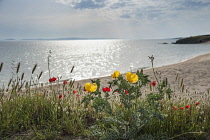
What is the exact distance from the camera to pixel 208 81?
462 inches

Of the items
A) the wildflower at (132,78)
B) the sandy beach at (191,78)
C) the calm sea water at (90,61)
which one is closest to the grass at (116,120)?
the wildflower at (132,78)

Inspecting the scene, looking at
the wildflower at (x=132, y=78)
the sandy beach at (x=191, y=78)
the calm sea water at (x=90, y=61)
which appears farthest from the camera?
the calm sea water at (x=90, y=61)

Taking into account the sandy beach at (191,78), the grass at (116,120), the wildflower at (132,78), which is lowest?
the sandy beach at (191,78)

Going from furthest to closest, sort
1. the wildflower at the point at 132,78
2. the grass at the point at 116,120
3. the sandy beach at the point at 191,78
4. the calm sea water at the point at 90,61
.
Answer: the calm sea water at the point at 90,61
the sandy beach at the point at 191,78
the grass at the point at 116,120
the wildflower at the point at 132,78

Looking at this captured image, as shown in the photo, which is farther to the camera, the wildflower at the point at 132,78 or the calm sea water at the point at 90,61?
the calm sea water at the point at 90,61

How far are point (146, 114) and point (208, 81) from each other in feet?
35.6

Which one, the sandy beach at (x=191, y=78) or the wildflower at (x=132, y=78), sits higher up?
the wildflower at (x=132, y=78)

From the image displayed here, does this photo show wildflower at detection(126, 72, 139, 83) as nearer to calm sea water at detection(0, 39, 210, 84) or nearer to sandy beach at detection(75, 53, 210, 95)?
calm sea water at detection(0, 39, 210, 84)

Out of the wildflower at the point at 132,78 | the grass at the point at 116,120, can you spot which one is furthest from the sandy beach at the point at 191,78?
the wildflower at the point at 132,78

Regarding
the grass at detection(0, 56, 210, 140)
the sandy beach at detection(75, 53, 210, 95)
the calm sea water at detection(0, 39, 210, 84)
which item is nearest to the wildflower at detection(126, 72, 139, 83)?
the grass at detection(0, 56, 210, 140)

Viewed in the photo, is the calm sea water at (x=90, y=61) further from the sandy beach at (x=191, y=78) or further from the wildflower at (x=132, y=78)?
the sandy beach at (x=191, y=78)

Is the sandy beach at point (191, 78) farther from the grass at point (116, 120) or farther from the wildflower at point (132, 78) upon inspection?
the wildflower at point (132, 78)

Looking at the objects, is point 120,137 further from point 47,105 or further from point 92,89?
point 47,105

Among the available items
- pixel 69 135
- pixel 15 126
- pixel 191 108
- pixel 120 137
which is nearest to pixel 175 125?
pixel 191 108
